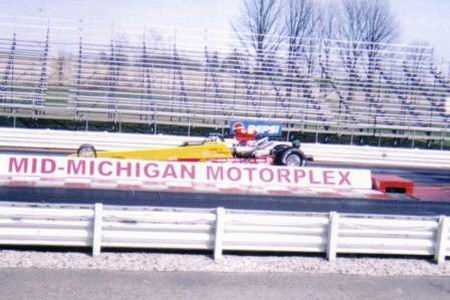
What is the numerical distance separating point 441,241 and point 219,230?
9.43 feet

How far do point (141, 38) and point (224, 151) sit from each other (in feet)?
50.9

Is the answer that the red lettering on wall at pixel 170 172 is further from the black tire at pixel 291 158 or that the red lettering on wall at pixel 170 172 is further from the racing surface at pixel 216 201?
the black tire at pixel 291 158

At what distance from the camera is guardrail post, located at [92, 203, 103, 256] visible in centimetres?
720

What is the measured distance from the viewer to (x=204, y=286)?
642 cm

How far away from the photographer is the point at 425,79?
2891 centimetres

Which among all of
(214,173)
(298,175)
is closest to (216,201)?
(214,173)

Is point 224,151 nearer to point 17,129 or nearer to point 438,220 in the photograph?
point 438,220

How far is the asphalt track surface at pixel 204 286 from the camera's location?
604 centimetres

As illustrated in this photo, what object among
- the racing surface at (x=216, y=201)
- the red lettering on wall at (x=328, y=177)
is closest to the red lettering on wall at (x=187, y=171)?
the racing surface at (x=216, y=201)

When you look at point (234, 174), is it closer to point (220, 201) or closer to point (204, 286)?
point (220, 201)

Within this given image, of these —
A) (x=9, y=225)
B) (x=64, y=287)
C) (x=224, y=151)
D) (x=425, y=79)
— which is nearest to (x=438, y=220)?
(x=64, y=287)

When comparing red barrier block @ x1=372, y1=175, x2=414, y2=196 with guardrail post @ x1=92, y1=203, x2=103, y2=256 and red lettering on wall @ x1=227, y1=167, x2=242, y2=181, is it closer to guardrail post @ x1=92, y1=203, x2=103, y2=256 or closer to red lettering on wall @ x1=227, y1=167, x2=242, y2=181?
red lettering on wall @ x1=227, y1=167, x2=242, y2=181

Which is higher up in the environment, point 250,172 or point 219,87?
point 219,87

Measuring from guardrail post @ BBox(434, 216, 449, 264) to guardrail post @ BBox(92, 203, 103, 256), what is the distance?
428cm
